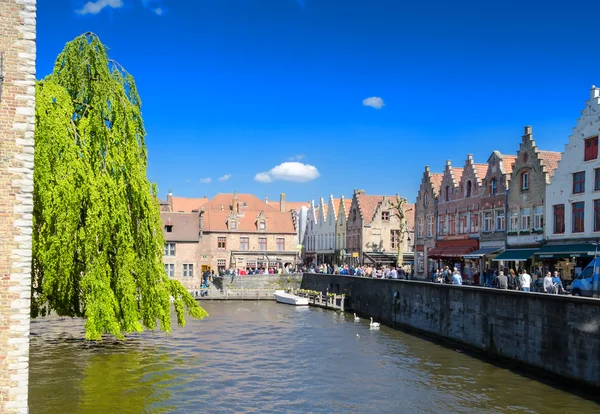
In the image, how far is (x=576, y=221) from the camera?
3459cm

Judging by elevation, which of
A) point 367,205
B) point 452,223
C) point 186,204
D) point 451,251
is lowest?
point 451,251

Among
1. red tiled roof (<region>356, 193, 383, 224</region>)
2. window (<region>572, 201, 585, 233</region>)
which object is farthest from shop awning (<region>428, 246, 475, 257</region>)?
red tiled roof (<region>356, 193, 383, 224</region>)

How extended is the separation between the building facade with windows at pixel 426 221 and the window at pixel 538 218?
13.8 metres

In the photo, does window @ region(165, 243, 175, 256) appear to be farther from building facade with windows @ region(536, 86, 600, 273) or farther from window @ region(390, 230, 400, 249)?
building facade with windows @ region(536, 86, 600, 273)

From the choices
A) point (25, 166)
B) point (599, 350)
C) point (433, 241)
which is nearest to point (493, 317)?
point (599, 350)

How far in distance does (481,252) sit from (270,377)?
23946 mm

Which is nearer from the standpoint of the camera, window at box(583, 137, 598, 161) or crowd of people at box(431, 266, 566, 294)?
crowd of people at box(431, 266, 566, 294)

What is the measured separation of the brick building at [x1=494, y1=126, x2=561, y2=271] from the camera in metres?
37.6

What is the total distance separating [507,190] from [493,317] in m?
17.5

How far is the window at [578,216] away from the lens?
34.2 metres

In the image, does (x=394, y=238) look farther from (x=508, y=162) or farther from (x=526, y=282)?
(x=526, y=282)

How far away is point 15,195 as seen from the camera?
1151cm

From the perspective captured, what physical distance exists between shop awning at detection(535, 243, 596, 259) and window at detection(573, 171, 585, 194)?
9.96ft

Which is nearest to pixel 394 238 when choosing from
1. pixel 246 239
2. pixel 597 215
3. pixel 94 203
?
pixel 246 239
